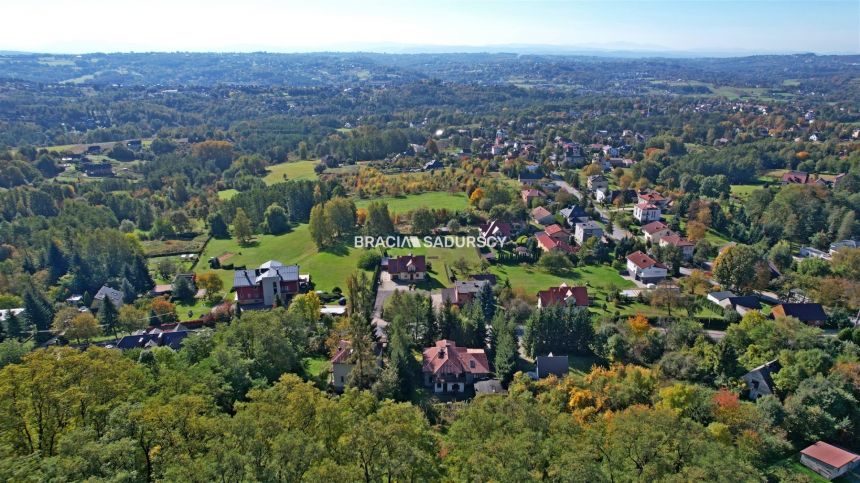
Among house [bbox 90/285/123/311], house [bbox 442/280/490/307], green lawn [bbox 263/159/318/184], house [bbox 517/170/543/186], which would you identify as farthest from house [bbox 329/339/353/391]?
green lawn [bbox 263/159/318/184]

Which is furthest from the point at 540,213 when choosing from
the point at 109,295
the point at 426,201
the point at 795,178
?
the point at 109,295

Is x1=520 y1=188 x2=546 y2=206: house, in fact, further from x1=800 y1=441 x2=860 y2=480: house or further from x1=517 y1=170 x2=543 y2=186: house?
x1=800 y1=441 x2=860 y2=480: house

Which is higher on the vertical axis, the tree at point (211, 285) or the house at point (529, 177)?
the house at point (529, 177)

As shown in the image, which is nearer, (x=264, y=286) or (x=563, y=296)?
(x=563, y=296)

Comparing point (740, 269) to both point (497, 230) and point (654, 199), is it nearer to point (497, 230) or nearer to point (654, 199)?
point (497, 230)

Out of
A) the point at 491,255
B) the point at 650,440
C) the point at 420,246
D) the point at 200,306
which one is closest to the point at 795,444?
the point at 650,440

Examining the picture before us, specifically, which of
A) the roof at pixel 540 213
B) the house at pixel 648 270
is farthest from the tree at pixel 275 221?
the house at pixel 648 270

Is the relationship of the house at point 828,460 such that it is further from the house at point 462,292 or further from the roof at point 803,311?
the house at point 462,292
